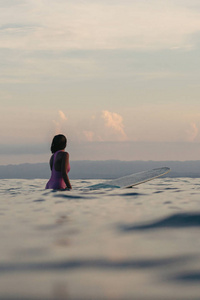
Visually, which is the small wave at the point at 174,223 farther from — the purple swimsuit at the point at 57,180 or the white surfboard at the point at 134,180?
the white surfboard at the point at 134,180

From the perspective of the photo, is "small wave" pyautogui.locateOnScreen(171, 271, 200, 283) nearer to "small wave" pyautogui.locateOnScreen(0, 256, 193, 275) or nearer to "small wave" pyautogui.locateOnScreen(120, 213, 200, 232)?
"small wave" pyautogui.locateOnScreen(0, 256, 193, 275)

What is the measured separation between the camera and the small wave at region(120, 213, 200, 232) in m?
4.76

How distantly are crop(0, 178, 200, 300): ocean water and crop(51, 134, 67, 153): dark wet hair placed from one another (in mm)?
3051

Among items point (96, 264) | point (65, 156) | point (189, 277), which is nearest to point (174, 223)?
point (96, 264)

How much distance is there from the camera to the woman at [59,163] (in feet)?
29.7

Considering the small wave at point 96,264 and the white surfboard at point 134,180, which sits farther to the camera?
the white surfboard at point 134,180

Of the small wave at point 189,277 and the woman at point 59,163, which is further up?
the woman at point 59,163

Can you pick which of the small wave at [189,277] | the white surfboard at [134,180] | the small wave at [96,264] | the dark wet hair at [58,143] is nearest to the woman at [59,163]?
the dark wet hair at [58,143]

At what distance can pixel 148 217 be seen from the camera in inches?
218

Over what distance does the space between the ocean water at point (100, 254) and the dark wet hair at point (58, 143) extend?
3.05m

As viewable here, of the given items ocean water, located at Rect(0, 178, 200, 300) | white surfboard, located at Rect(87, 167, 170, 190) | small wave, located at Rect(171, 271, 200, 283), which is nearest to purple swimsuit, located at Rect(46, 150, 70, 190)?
white surfboard, located at Rect(87, 167, 170, 190)

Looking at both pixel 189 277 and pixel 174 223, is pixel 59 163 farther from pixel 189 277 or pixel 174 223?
pixel 189 277

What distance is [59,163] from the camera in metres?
9.10

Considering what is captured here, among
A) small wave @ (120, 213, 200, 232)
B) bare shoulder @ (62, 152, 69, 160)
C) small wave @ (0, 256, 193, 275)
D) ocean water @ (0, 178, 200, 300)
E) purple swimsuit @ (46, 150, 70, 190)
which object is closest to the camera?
ocean water @ (0, 178, 200, 300)
